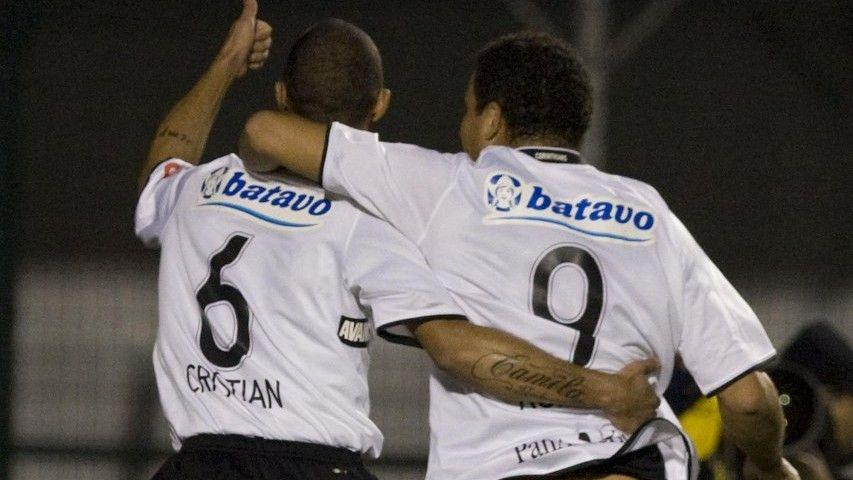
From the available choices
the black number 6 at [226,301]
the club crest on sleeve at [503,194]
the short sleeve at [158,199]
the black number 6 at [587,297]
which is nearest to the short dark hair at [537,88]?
the club crest on sleeve at [503,194]

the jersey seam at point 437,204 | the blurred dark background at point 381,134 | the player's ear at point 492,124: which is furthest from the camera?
the blurred dark background at point 381,134

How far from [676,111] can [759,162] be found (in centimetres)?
43

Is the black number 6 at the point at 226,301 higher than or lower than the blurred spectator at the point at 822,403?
higher

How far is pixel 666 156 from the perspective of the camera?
22.7 feet

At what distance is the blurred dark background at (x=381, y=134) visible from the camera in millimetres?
6816

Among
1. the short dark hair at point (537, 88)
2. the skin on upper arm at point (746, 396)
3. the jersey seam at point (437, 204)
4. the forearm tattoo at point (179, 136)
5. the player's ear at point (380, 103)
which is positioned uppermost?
the short dark hair at point (537, 88)

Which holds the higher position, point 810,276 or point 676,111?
point 676,111

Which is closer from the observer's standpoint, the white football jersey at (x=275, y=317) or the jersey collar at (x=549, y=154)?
the jersey collar at (x=549, y=154)

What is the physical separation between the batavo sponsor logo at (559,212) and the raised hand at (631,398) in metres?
0.28

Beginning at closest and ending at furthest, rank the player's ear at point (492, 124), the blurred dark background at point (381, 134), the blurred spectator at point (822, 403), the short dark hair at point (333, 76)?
the player's ear at point (492, 124), the short dark hair at point (333, 76), the blurred spectator at point (822, 403), the blurred dark background at point (381, 134)

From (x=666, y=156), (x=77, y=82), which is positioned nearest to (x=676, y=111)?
(x=666, y=156)

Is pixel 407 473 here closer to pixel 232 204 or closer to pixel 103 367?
pixel 103 367

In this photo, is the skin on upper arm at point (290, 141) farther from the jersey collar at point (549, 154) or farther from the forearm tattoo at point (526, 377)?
the forearm tattoo at point (526, 377)

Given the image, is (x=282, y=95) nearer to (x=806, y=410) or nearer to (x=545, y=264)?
(x=545, y=264)
